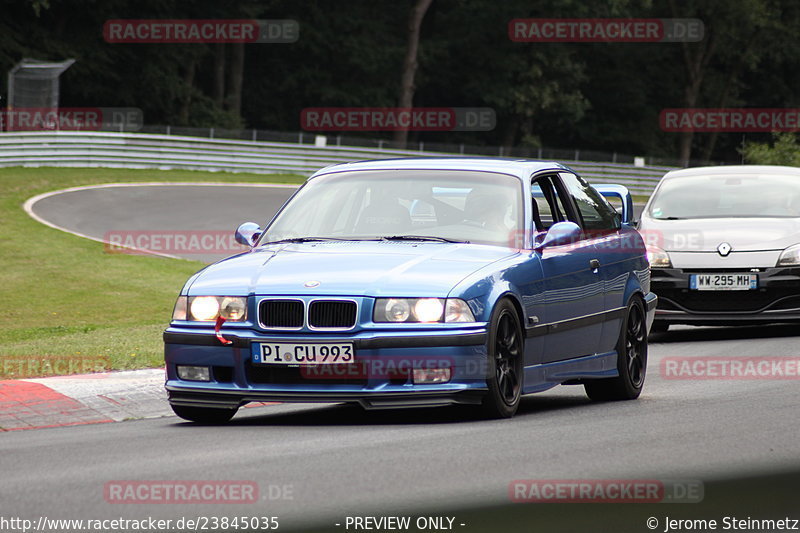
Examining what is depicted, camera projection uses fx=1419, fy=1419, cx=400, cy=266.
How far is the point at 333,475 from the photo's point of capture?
→ 6105 mm

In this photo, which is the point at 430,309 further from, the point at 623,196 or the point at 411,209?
the point at 623,196

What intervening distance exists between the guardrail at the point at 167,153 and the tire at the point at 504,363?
35.5m

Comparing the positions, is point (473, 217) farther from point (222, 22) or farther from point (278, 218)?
point (222, 22)

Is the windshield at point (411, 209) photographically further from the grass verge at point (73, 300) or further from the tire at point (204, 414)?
the grass verge at point (73, 300)

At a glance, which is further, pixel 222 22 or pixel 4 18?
pixel 222 22

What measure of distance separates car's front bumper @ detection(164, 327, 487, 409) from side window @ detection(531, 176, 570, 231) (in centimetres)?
168

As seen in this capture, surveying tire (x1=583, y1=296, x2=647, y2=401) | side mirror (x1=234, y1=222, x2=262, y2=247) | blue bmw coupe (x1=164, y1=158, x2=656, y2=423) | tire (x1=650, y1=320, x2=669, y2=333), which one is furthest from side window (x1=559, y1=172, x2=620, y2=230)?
tire (x1=650, y1=320, x2=669, y2=333)

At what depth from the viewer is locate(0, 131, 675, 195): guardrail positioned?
1697 inches

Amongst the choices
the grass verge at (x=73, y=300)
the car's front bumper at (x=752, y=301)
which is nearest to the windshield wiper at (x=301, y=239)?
the grass verge at (x=73, y=300)

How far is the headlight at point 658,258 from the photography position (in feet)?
46.7

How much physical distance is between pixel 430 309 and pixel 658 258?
7019mm

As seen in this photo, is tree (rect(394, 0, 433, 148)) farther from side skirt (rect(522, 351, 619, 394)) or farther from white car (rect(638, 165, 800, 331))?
side skirt (rect(522, 351, 619, 394))

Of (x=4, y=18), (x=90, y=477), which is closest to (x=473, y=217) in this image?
(x=90, y=477)

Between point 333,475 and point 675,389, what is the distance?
15.8ft
